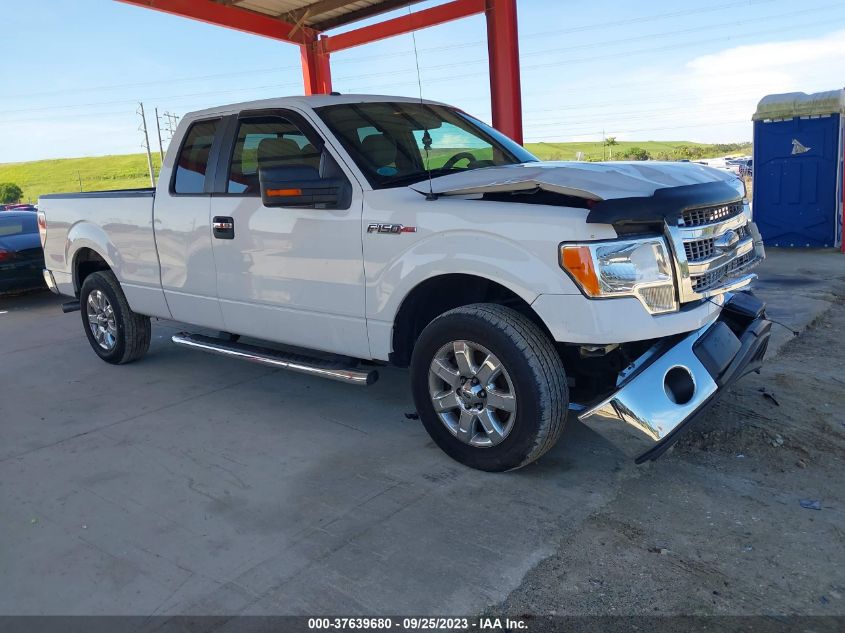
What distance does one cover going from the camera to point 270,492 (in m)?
3.70

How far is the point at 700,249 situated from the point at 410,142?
1939 mm

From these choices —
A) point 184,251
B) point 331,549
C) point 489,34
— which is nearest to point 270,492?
point 331,549

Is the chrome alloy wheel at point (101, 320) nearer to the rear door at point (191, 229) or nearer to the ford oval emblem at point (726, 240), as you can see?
the rear door at point (191, 229)

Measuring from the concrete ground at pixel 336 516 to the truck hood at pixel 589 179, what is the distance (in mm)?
1191

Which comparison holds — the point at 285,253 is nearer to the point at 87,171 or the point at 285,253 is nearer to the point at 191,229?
the point at 191,229

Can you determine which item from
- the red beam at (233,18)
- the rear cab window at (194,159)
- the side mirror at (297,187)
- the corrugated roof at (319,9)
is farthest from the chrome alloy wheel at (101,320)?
the corrugated roof at (319,9)

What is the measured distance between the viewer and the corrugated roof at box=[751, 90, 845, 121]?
9938mm

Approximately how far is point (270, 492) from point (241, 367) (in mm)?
2597

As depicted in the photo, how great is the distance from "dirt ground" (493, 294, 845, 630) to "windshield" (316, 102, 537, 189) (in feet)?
7.05

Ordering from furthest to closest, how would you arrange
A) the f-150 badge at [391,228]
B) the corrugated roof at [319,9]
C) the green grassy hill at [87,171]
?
the green grassy hill at [87,171]
the corrugated roof at [319,9]
the f-150 badge at [391,228]

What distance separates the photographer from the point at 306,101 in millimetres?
4559

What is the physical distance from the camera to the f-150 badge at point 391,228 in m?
3.79

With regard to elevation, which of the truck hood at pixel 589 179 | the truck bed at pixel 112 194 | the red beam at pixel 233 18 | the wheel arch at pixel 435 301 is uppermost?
the red beam at pixel 233 18

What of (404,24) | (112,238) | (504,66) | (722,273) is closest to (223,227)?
(112,238)
